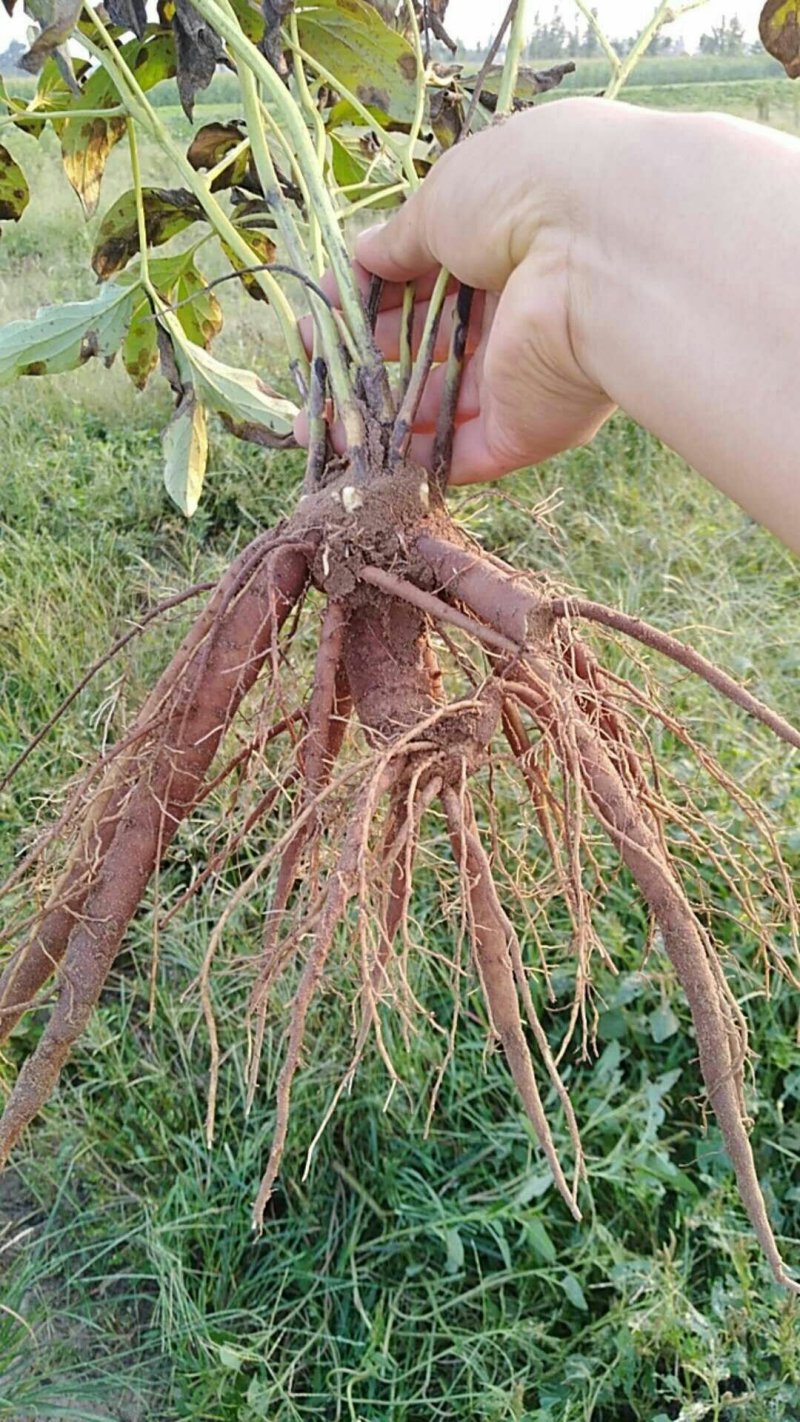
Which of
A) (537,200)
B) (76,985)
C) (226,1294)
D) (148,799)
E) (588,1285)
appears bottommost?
(226,1294)

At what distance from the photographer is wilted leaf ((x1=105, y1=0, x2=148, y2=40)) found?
94cm

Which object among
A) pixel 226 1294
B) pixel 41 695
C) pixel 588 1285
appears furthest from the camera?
pixel 41 695

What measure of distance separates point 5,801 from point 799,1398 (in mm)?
1357

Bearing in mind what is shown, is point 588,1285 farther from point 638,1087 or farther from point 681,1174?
point 638,1087

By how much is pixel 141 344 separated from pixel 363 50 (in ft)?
1.49

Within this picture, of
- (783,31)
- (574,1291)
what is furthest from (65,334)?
(574,1291)

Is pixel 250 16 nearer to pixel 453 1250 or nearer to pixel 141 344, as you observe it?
pixel 141 344

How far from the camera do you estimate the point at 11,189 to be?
125 cm

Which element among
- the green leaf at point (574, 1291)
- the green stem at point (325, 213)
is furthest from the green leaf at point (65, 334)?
the green leaf at point (574, 1291)

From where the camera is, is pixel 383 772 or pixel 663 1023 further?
pixel 663 1023

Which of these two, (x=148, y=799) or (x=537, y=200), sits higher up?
(x=537, y=200)

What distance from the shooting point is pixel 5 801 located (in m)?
1.71

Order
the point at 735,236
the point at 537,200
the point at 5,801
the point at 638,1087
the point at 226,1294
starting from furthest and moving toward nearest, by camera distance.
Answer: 1. the point at 5,801
2. the point at 638,1087
3. the point at 226,1294
4. the point at 537,200
5. the point at 735,236

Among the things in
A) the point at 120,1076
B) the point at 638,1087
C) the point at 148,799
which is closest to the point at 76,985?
the point at 148,799
